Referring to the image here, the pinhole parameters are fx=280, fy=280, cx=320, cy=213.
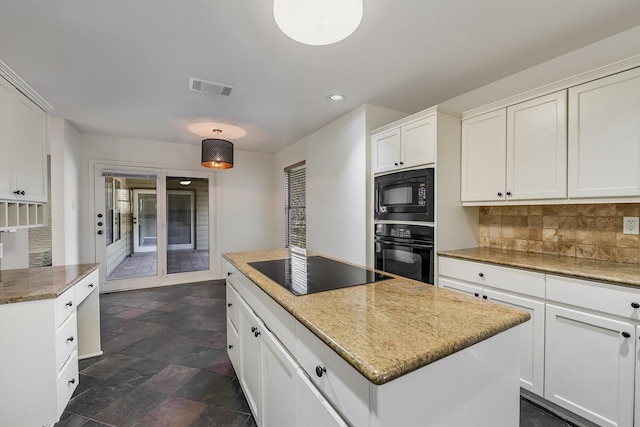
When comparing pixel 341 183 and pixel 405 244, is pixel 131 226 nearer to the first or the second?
pixel 341 183

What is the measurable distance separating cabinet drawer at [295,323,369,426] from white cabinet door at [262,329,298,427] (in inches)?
4.9

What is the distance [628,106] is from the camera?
5.29 ft

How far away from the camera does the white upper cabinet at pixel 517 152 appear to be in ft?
6.24

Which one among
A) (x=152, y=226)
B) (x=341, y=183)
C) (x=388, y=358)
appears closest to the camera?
(x=388, y=358)

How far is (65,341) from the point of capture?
5.70 feet

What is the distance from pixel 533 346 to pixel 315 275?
1464 mm

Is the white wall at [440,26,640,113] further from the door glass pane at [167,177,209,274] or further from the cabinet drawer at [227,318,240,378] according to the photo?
the door glass pane at [167,177,209,274]

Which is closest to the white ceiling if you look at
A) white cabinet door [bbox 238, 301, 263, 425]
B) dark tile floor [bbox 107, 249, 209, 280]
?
white cabinet door [bbox 238, 301, 263, 425]

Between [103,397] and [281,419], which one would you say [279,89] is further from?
[103,397]

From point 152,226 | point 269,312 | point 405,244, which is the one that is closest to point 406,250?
point 405,244

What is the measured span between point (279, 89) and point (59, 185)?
3.04m

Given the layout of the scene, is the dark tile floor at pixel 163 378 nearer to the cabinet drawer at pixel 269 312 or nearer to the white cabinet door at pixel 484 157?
the cabinet drawer at pixel 269 312

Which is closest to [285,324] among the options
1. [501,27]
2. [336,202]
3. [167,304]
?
[501,27]

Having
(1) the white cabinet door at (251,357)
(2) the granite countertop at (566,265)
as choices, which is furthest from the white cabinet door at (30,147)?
(2) the granite countertop at (566,265)
